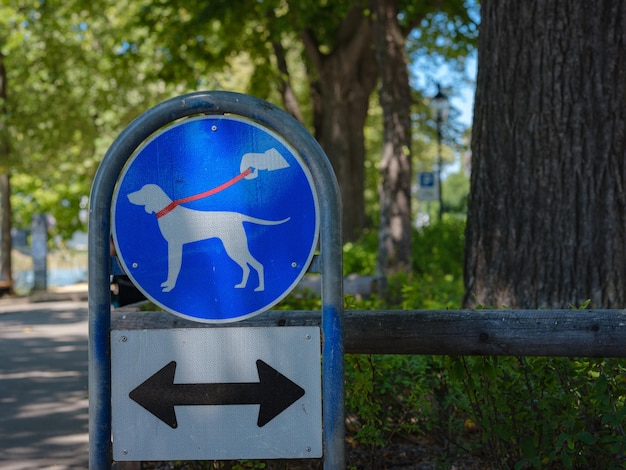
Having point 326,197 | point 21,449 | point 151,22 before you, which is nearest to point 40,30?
point 151,22

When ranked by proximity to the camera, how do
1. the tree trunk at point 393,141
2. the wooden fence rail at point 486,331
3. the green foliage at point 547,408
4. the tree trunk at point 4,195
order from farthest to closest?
the tree trunk at point 4,195 → the tree trunk at point 393,141 → the green foliage at point 547,408 → the wooden fence rail at point 486,331

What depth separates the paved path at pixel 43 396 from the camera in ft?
19.1

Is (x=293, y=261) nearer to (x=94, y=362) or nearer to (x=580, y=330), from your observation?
(x=94, y=362)

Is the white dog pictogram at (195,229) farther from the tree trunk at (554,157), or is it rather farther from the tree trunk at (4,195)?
the tree trunk at (4,195)

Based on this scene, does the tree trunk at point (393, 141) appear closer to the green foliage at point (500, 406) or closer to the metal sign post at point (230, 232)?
the green foliage at point (500, 406)

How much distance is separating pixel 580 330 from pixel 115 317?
2.04 meters

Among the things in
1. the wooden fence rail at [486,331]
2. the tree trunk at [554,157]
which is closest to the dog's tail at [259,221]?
the wooden fence rail at [486,331]

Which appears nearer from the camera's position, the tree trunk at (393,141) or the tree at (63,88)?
the tree trunk at (393,141)

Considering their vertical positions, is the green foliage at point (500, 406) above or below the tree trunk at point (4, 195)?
below

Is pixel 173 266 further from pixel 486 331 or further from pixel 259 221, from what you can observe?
pixel 486 331

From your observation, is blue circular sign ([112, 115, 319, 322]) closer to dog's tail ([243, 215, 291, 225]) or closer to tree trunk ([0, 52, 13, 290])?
dog's tail ([243, 215, 291, 225])

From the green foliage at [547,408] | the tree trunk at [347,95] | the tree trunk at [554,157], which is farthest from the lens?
the tree trunk at [347,95]

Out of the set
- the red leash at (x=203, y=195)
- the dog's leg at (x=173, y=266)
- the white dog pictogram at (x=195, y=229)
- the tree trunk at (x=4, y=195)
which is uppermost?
the tree trunk at (x=4, y=195)

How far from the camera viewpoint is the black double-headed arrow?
9.10 ft
